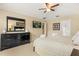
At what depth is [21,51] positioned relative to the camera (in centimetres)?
174

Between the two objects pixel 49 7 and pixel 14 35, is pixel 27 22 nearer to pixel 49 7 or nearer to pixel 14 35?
pixel 14 35

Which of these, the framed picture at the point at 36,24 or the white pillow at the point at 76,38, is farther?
the framed picture at the point at 36,24

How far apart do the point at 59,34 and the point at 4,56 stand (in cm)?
91

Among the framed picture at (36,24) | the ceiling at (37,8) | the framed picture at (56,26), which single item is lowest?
the framed picture at (56,26)

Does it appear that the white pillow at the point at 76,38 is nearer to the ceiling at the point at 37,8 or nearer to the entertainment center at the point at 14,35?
the ceiling at the point at 37,8

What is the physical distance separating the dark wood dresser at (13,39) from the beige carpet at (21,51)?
60 mm

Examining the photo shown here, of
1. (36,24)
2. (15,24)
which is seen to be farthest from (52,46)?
(15,24)

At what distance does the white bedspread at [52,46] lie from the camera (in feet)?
5.52

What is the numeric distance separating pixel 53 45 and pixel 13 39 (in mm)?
635

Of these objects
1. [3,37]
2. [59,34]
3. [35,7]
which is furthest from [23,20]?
[59,34]

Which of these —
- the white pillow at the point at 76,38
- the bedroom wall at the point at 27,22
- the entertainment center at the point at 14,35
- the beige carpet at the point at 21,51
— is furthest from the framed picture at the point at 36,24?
the white pillow at the point at 76,38

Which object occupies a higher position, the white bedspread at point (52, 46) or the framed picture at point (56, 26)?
the framed picture at point (56, 26)

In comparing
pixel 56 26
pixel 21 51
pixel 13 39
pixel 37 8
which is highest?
pixel 37 8

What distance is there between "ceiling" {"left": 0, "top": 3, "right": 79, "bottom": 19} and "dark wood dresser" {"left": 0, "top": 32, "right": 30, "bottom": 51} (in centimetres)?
36
